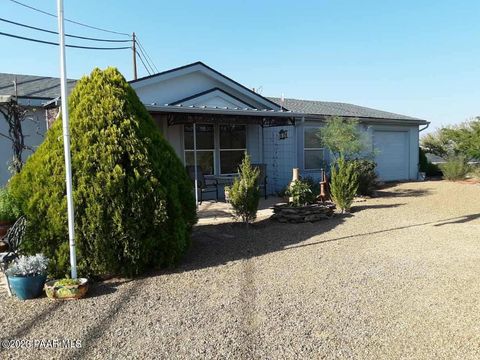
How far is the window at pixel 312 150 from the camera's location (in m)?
14.3

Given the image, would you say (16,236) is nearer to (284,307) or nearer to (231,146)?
(284,307)

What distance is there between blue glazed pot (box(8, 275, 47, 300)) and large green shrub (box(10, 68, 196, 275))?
0.38m

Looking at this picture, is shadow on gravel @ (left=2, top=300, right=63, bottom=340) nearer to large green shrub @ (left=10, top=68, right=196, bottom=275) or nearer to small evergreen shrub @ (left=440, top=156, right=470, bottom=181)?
large green shrub @ (left=10, top=68, right=196, bottom=275)

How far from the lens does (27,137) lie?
412 inches

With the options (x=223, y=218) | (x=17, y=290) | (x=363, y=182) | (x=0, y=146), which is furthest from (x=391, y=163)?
(x=17, y=290)

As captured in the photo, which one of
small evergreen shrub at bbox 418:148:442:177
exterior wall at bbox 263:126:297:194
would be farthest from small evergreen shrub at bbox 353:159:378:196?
small evergreen shrub at bbox 418:148:442:177

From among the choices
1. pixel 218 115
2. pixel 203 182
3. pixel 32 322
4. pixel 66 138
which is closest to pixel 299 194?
pixel 203 182

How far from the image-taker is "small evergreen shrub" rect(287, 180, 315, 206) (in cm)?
842

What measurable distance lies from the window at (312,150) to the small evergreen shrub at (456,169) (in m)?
6.30

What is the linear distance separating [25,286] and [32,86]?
398 inches

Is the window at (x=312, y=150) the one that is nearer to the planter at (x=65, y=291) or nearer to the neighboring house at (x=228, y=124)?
the neighboring house at (x=228, y=124)

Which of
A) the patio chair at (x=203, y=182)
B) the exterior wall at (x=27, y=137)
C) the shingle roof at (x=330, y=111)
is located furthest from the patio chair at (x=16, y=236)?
the shingle roof at (x=330, y=111)

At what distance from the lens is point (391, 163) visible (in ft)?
56.4

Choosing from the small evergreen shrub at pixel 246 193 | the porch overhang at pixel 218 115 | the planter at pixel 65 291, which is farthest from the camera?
the porch overhang at pixel 218 115
